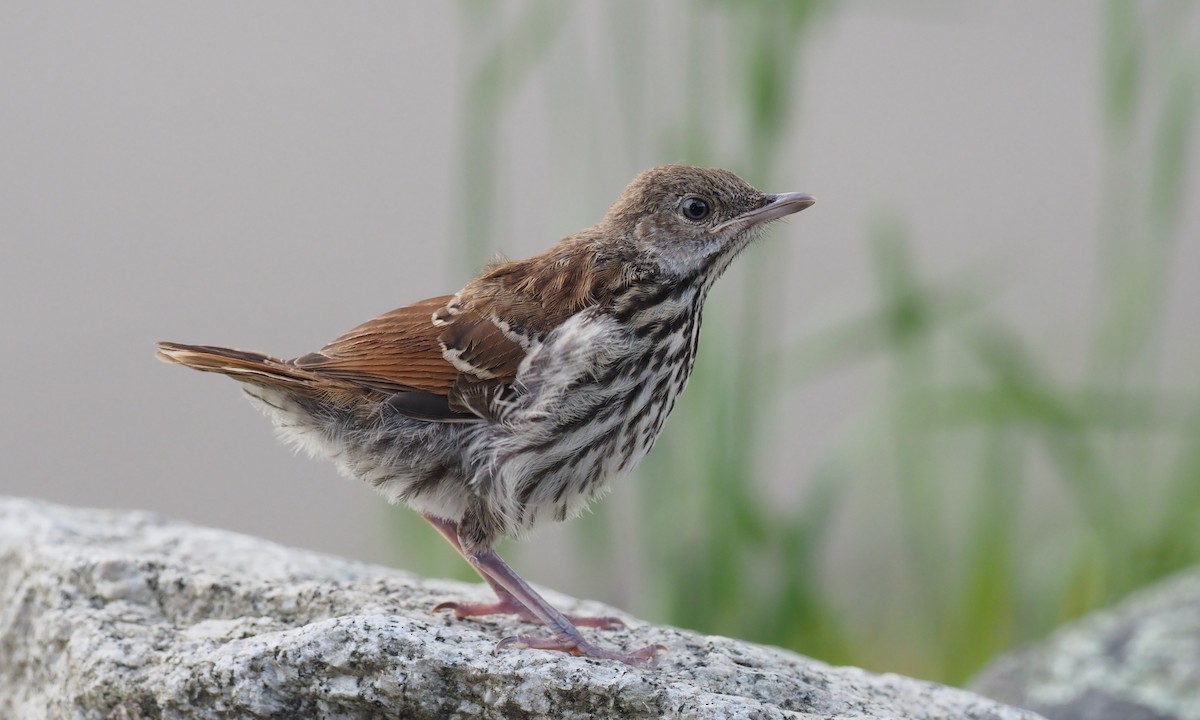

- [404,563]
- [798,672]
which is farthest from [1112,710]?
[404,563]

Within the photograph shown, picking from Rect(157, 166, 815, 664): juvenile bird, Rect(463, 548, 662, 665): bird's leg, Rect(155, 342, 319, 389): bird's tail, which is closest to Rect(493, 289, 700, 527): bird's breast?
Rect(157, 166, 815, 664): juvenile bird

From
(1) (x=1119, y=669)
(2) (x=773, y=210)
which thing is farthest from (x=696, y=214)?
(1) (x=1119, y=669)

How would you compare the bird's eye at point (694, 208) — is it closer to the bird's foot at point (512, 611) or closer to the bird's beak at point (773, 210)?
the bird's beak at point (773, 210)

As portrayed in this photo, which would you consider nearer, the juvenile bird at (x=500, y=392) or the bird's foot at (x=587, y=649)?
the bird's foot at (x=587, y=649)

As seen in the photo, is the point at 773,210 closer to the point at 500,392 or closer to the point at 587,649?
the point at 500,392

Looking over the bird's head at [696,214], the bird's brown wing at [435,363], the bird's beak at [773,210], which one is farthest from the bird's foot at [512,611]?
the bird's beak at [773,210]

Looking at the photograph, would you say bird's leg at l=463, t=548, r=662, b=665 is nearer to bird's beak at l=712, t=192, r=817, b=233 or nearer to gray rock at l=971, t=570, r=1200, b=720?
bird's beak at l=712, t=192, r=817, b=233
